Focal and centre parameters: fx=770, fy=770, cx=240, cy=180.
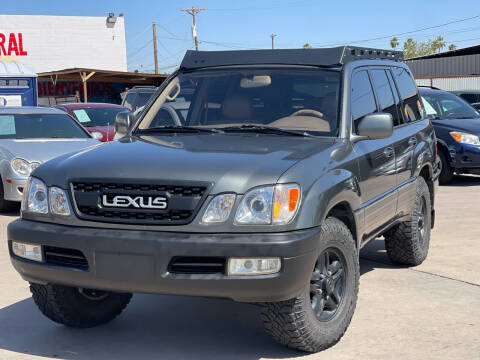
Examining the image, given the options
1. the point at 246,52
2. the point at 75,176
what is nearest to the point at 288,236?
the point at 75,176

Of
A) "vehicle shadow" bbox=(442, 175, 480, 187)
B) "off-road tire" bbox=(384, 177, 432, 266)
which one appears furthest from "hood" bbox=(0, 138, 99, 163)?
"vehicle shadow" bbox=(442, 175, 480, 187)

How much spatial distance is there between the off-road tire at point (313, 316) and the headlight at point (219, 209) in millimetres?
580

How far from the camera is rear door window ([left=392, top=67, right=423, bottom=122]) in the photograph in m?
6.58

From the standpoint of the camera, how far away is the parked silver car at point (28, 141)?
10.2m

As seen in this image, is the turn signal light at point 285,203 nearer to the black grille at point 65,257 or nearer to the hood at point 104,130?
the black grille at point 65,257

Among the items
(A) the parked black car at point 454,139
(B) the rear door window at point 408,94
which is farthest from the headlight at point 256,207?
(A) the parked black car at point 454,139

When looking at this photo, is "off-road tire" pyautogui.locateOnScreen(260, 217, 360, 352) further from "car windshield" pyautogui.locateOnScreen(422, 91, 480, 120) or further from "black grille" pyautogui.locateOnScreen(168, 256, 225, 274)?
"car windshield" pyautogui.locateOnScreen(422, 91, 480, 120)

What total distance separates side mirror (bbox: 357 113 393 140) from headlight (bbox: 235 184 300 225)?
1166 millimetres

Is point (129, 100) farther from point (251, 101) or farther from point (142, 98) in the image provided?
point (251, 101)

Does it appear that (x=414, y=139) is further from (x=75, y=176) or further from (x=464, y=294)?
(x=75, y=176)

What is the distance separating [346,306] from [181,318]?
1.22 metres

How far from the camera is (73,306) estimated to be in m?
4.85

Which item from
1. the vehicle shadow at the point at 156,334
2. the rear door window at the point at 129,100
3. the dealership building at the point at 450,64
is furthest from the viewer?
the dealership building at the point at 450,64

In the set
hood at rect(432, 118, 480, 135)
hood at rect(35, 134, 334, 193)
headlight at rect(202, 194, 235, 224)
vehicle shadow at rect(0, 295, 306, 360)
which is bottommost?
vehicle shadow at rect(0, 295, 306, 360)
